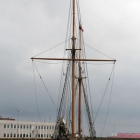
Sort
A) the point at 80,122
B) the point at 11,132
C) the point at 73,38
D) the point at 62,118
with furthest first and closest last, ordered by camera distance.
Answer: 1. the point at 11,132
2. the point at 80,122
3. the point at 62,118
4. the point at 73,38

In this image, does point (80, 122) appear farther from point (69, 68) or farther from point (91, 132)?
point (69, 68)

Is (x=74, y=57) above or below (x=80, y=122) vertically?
above

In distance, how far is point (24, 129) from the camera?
577 ft

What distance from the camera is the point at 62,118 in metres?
55.9

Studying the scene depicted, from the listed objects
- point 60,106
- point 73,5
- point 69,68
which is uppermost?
point 73,5

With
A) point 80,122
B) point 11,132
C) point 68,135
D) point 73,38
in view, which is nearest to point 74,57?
point 73,38

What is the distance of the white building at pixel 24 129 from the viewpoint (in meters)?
168

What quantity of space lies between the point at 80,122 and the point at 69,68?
2427 cm

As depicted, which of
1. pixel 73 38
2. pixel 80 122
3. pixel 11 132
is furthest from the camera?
pixel 11 132

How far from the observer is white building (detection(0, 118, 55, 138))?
16788 centimetres

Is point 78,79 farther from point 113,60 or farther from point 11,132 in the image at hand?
point 11,132

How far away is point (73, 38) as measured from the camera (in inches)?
2044

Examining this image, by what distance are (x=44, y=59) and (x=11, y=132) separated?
4801 inches

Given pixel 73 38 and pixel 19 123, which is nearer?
pixel 73 38
